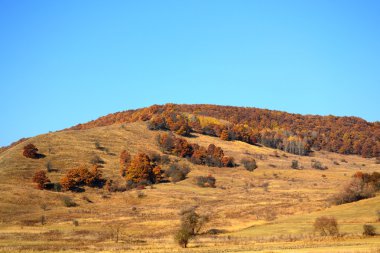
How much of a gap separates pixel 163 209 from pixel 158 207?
174 inches

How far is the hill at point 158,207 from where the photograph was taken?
61.1 meters

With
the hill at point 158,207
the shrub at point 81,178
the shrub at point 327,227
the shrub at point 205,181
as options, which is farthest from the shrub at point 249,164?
the shrub at point 327,227

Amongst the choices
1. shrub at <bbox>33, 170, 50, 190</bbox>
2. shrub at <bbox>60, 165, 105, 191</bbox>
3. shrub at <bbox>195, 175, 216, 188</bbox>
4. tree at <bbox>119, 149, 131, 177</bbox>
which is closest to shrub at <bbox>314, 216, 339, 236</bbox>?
shrub at <bbox>195, 175, 216, 188</bbox>

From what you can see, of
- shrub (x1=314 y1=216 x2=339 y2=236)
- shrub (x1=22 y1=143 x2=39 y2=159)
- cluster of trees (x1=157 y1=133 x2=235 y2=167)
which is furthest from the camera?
cluster of trees (x1=157 y1=133 x2=235 y2=167)

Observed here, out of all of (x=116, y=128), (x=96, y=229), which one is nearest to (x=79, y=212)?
(x=96, y=229)

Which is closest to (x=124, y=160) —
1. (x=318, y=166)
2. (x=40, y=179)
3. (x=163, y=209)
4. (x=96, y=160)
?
(x=96, y=160)

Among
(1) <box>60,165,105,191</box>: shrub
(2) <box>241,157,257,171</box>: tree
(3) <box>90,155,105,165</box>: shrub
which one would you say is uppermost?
(3) <box>90,155,105,165</box>: shrub

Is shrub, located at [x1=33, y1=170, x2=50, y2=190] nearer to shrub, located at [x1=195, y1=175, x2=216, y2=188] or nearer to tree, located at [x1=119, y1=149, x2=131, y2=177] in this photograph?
tree, located at [x1=119, y1=149, x2=131, y2=177]

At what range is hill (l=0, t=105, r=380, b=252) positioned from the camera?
200 ft

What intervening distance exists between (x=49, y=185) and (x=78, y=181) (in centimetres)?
790

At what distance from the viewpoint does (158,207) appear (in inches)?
4173

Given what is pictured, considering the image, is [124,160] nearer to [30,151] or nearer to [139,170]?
[139,170]

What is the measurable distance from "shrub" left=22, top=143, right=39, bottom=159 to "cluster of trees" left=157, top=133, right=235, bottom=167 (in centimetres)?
5046

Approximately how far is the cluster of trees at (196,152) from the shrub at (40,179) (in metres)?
59.7
